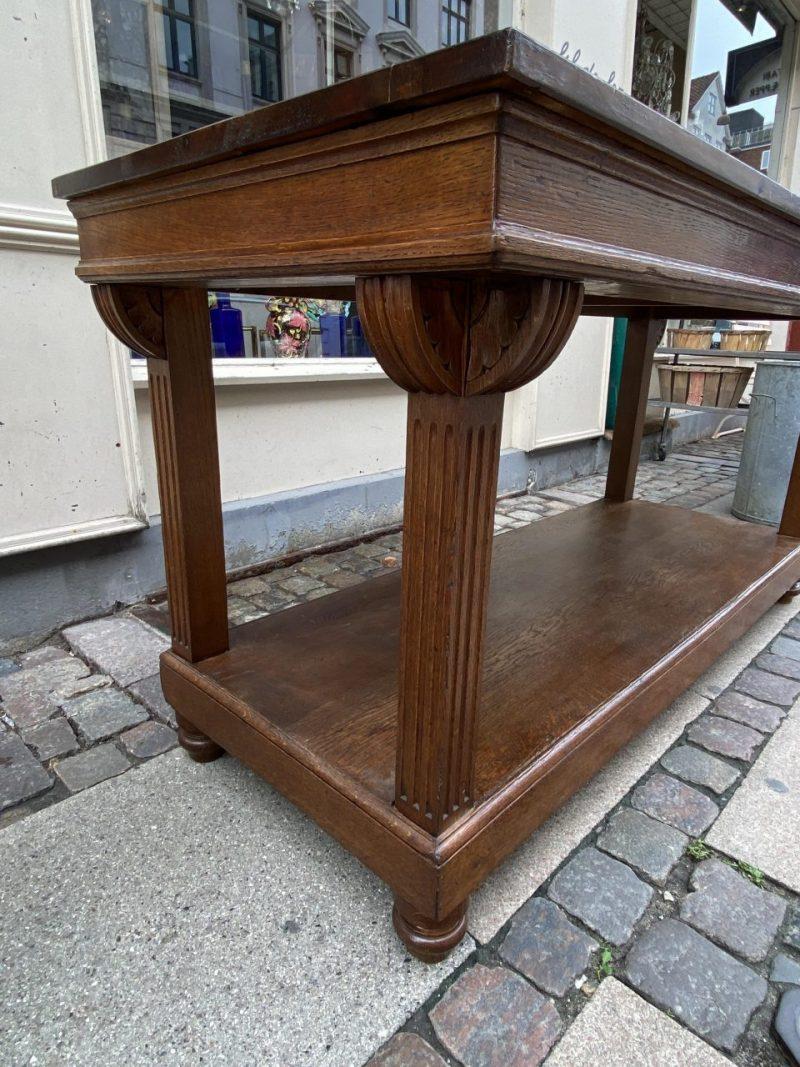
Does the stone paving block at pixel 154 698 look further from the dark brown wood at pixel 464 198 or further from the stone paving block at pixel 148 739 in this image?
the dark brown wood at pixel 464 198

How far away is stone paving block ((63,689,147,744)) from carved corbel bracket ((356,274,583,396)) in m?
1.22

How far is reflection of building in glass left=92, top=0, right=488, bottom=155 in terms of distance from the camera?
213cm

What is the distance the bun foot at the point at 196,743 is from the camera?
4.48 ft

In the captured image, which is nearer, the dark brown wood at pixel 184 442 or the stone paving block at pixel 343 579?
the dark brown wood at pixel 184 442

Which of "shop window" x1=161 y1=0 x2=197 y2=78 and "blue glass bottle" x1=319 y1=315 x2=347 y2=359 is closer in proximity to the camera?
"shop window" x1=161 y1=0 x2=197 y2=78

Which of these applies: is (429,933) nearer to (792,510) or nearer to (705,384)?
(792,510)

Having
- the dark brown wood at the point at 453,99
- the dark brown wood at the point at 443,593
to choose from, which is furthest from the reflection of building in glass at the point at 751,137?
the dark brown wood at the point at 443,593

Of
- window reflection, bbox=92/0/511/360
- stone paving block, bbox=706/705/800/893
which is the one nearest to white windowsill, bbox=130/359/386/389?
window reflection, bbox=92/0/511/360

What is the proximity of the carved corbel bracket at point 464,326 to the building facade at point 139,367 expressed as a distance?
0.51ft

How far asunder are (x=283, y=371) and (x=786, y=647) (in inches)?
77.0

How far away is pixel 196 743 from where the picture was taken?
1366 millimetres

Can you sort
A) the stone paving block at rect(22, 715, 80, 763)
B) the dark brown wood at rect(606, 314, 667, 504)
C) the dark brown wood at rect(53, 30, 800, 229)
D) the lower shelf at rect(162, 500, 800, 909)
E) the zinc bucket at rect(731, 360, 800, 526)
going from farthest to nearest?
the zinc bucket at rect(731, 360, 800, 526) < the dark brown wood at rect(606, 314, 667, 504) < the stone paving block at rect(22, 715, 80, 763) < the lower shelf at rect(162, 500, 800, 909) < the dark brown wood at rect(53, 30, 800, 229)

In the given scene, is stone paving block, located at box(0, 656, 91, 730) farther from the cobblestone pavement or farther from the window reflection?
the window reflection

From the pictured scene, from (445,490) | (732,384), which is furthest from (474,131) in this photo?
(732,384)
